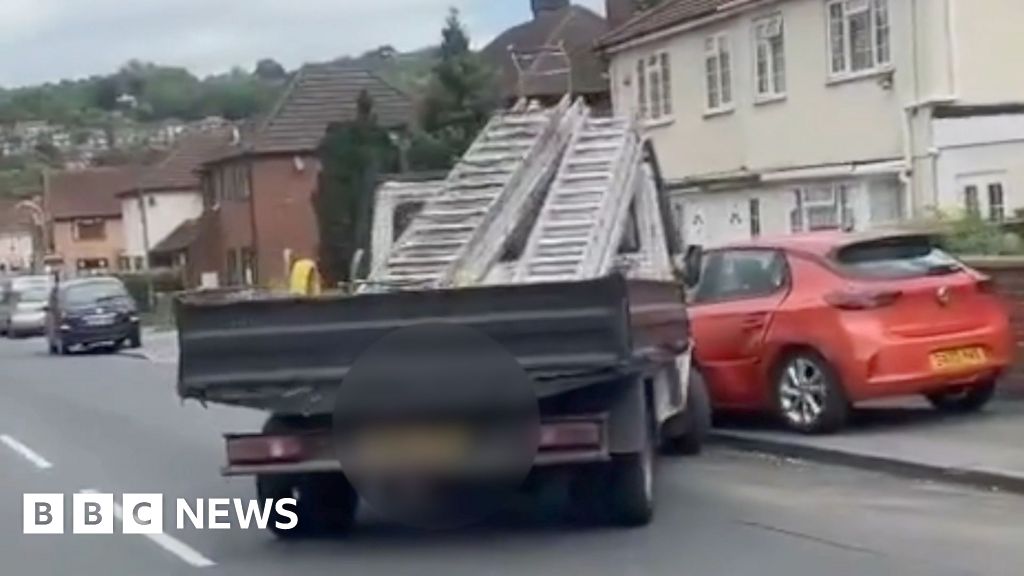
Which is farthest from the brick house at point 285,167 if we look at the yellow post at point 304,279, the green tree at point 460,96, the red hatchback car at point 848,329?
the yellow post at point 304,279

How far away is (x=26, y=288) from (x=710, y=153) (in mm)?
33150

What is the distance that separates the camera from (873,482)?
14281mm

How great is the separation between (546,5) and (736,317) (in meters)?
65.6

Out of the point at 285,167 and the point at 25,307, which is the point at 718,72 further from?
the point at 285,167

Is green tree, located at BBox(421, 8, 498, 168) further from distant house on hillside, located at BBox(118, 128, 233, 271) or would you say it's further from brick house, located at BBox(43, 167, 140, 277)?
brick house, located at BBox(43, 167, 140, 277)

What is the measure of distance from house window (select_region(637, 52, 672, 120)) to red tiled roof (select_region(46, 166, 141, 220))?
86260mm

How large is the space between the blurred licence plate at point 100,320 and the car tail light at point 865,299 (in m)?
32.4

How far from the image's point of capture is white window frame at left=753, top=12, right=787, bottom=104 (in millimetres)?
37438

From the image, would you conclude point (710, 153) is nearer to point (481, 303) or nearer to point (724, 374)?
point (724, 374)

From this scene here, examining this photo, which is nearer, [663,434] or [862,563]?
[862,563]

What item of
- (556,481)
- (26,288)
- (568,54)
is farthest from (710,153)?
(26,288)

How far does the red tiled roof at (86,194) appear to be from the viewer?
416 feet

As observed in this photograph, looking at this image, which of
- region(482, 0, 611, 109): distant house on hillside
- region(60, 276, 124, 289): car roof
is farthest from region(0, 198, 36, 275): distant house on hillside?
region(60, 276, 124, 289): car roof

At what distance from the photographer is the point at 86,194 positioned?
5034 inches
